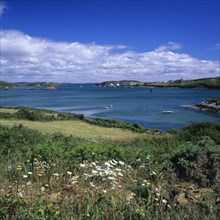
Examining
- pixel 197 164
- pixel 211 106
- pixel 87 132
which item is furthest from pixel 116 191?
pixel 211 106

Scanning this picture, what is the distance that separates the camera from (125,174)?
6.07m

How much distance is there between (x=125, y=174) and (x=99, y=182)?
3.28 ft

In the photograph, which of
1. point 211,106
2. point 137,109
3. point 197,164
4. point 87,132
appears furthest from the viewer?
point 137,109

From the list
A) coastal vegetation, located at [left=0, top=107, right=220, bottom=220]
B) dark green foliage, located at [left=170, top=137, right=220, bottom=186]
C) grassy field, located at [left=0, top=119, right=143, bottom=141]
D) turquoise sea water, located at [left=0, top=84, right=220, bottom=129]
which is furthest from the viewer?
turquoise sea water, located at [left=0, top=84, right=220, bottom=129]

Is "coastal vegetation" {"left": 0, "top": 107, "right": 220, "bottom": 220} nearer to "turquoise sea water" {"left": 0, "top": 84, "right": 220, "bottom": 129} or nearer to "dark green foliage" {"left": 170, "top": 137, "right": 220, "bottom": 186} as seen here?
"dark green foliage" {"left": 170, "top": 137, "right": 220, "bottom": 186}

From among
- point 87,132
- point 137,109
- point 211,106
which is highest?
point 87,132

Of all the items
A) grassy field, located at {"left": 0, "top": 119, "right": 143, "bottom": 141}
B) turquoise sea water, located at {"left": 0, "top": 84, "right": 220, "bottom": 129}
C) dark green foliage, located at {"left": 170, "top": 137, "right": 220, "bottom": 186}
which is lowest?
turquoise sea water, located at {"left": 0, "top": 84, "right": 220, "bottom": 129}

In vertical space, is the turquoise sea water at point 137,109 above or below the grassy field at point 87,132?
below

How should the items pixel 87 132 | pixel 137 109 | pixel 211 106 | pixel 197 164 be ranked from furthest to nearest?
pixel 137 109 → pixel 211 106 → pixel 87 132 → pixel 197 164

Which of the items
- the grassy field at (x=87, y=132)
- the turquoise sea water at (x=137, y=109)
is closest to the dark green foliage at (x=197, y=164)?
the grassy field at (x=87, y=132)

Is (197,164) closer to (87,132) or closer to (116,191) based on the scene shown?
(116,191)

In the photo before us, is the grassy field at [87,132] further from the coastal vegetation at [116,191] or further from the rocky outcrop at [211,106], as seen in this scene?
the rocky outcrop at [211,106]

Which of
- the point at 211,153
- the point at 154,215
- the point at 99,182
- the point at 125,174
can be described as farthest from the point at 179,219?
the point at 211,153

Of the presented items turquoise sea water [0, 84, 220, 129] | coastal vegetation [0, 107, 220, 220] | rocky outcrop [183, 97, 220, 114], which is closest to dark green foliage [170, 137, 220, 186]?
coastal vegetation [0, 107, 220, 220]
